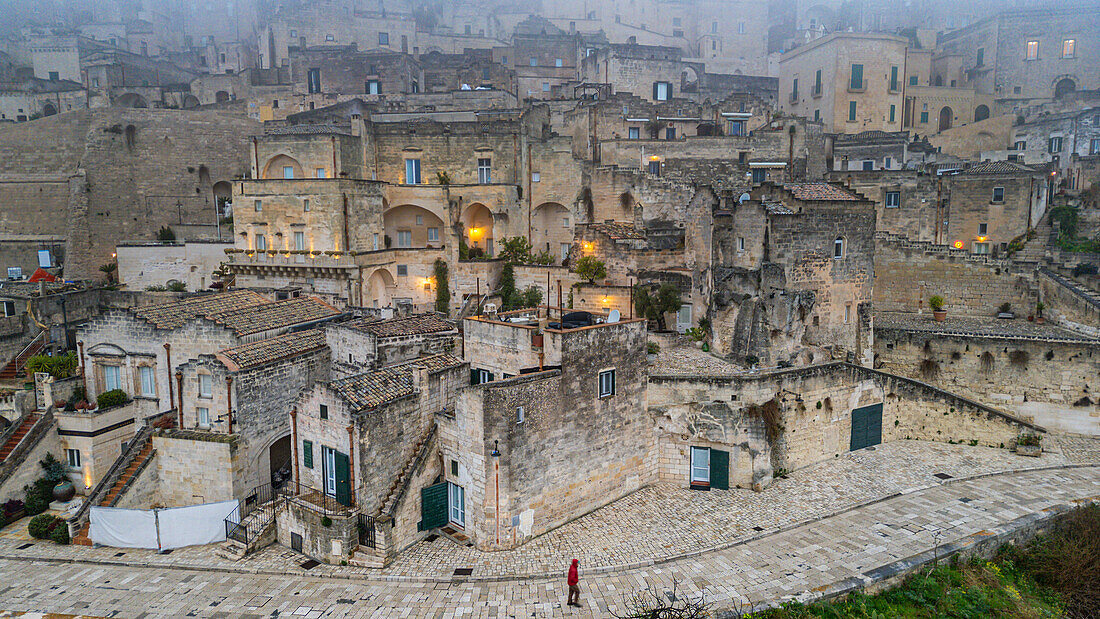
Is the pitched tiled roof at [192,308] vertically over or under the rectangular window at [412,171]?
under

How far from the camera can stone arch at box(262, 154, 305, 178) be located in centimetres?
3262

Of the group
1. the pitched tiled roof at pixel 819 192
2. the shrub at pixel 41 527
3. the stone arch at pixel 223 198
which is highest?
the stone arch at pixel 223 198

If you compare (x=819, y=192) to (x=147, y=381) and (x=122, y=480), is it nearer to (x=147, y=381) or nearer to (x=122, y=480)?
(x=147, y=381)

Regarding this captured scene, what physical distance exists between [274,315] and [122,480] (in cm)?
639

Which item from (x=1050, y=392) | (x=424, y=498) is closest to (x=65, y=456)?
(x=424, y=498)

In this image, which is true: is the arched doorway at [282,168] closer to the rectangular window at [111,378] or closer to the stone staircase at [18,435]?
the rectangular window at [111,378]

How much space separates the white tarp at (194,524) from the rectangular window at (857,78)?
41423 millimetres

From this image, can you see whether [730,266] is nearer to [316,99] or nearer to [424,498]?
[424,498]

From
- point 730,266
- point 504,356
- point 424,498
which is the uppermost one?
point 730,266

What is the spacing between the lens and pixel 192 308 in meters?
22.1

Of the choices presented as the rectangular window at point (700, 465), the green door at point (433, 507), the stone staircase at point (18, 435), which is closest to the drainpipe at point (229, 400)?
the green door at point (433, 507)

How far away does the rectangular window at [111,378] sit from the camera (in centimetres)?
2130

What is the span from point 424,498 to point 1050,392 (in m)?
20.1

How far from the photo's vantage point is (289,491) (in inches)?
659
